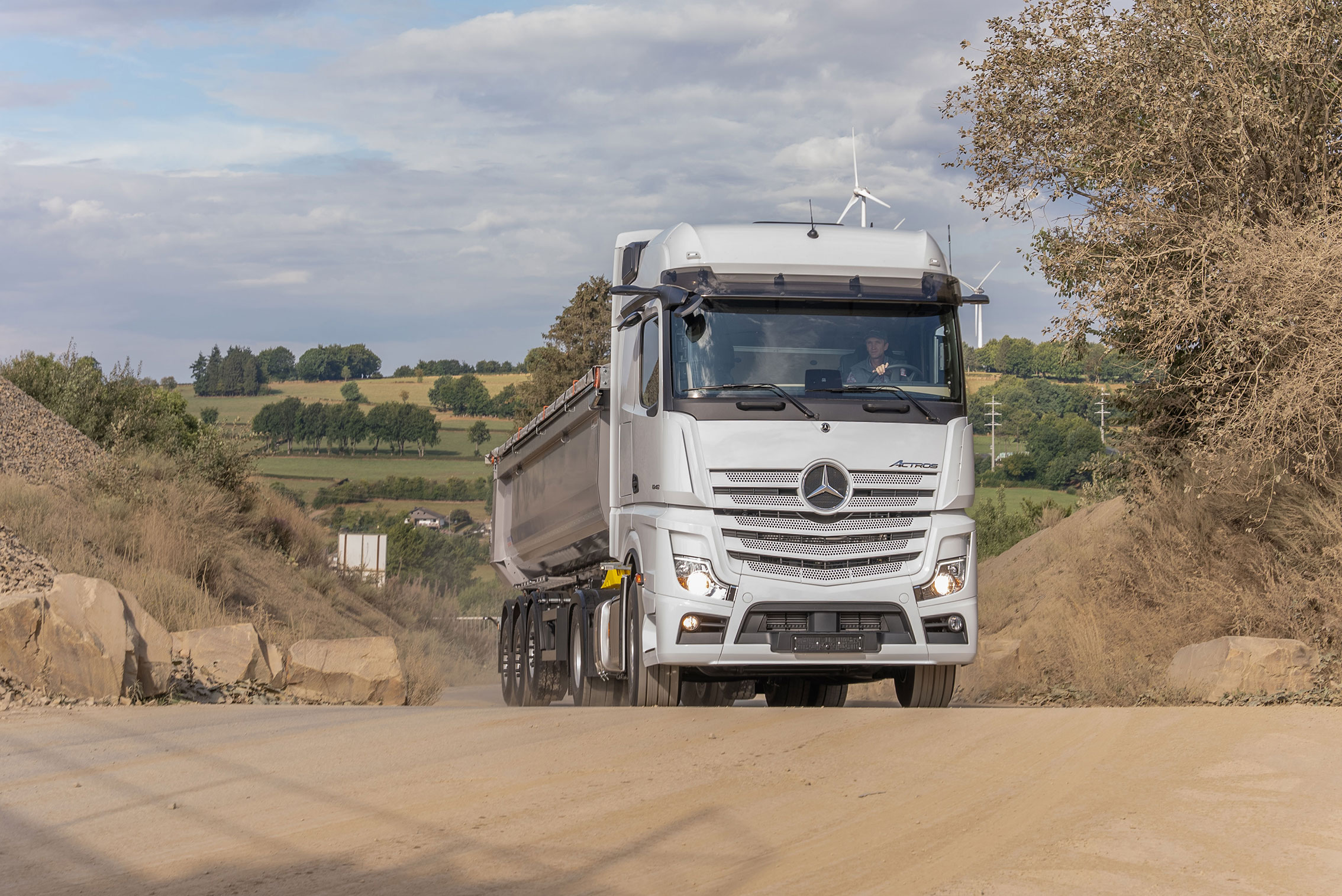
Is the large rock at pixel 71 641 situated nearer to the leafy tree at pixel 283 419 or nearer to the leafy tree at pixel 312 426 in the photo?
the leafy tree at pixel 283 419

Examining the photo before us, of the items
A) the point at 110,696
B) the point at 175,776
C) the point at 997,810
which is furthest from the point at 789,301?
the point at 110,696

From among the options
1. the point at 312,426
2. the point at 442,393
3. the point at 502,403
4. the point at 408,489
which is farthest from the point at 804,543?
the point at 442,393

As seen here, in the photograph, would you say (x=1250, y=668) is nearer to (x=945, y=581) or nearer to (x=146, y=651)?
(x=945, y=581)

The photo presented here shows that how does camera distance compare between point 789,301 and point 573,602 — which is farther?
point 573,602

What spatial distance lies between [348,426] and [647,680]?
10894 cm

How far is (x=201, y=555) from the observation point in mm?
19562

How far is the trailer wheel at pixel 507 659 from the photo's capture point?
19.1 metres

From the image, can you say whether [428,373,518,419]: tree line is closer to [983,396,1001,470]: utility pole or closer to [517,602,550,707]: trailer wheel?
[983,396,1001,470]: utility pole

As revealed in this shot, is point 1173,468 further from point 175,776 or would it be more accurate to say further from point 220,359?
point 220,359

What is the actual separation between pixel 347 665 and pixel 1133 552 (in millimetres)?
10908

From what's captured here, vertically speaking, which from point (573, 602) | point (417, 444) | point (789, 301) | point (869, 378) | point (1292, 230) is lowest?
point (573, 602)

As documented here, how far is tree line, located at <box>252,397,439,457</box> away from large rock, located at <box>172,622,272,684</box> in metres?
102

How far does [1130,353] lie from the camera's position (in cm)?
1733

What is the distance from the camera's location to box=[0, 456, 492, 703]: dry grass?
54.4 ft
